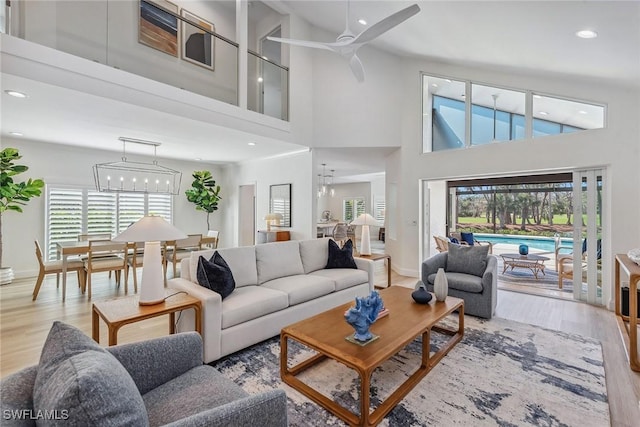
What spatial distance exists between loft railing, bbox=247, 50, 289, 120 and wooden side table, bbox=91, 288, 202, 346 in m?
4.07

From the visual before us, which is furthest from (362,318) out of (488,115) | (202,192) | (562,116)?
(202,192)

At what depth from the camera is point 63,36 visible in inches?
130

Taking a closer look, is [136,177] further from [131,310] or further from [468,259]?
[468,259]

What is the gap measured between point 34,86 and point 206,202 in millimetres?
4540

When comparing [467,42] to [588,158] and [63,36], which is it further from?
[63,36]

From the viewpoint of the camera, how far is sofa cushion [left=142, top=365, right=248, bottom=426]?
1235 millimetres

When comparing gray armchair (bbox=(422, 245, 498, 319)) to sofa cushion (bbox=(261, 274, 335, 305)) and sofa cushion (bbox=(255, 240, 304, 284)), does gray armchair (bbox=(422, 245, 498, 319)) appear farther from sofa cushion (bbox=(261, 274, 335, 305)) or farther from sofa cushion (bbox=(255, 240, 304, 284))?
sofa cushion (bbox=(255, 240, 304, 284))

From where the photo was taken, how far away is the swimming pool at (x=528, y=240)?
31.3 feet

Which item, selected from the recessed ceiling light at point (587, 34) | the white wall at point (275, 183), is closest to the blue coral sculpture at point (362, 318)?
the recessed ceiling light at point (587, 34)

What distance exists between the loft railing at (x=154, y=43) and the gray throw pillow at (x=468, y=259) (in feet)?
12.8

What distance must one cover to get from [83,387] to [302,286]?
2.50 metres

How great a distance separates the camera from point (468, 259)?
3936 mm

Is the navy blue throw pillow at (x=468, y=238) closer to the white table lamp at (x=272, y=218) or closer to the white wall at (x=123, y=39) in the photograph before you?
the white table lamp at (x=272, y=218)

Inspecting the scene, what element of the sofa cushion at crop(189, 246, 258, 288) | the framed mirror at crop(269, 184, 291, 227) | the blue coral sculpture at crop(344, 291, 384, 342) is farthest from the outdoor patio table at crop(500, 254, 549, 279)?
the sofa cushion at crop(189, 246, 258, 288)
